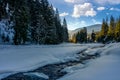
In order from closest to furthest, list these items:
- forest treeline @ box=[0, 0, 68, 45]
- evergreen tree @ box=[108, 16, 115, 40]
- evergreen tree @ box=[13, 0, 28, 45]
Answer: evergreen tree @ box=[13, 0, 28, 45] < forest treeline @ box=[0, 0, 68, 45] < evergreen tree @ box=[108, 16, 115, 40]

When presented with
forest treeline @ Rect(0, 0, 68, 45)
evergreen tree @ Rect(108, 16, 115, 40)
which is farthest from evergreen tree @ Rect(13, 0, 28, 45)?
evergreen tree @ Rect(108, 16, 115, 40)

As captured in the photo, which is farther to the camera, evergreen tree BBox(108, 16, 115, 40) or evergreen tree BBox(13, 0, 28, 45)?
evergreen tree BBox(108, 16, 115, 40)

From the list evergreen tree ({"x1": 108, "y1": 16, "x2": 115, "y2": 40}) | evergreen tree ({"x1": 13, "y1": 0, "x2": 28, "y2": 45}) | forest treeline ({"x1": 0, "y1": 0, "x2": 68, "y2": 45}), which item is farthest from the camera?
evergreen tree ({"x1": 108, "y1": 16, "x2": 115, "y2": 40})

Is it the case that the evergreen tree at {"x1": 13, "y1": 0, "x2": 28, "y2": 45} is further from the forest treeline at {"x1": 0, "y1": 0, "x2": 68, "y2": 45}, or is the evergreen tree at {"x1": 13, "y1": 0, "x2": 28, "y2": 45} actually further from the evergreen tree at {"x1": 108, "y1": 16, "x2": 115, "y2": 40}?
the evergreen tree at {"x1": 108, "y1": 16, "x2": 115, "y2": 40}

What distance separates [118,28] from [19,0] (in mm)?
70964

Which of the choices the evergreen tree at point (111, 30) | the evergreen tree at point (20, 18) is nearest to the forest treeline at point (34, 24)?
the evergreen tree at point (20, 18)

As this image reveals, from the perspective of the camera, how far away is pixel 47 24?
61000 mm

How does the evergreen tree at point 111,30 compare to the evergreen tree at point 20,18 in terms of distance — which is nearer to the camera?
the evergreen tree at point 20,18

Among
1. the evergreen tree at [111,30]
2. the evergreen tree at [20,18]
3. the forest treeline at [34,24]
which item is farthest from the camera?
the evergreen tree at [111,30]

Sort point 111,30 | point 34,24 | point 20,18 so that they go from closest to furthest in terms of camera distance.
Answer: point 20,18 < point 34,24 < point 111,30

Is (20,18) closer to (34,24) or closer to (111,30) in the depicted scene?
(34,24)

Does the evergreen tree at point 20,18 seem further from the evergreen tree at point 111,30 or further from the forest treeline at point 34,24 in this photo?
the evergreen tree at point 111,30

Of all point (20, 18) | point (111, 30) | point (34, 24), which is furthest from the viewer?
point (111, 30)

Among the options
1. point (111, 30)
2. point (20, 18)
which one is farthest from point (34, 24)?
point (111, 30)
